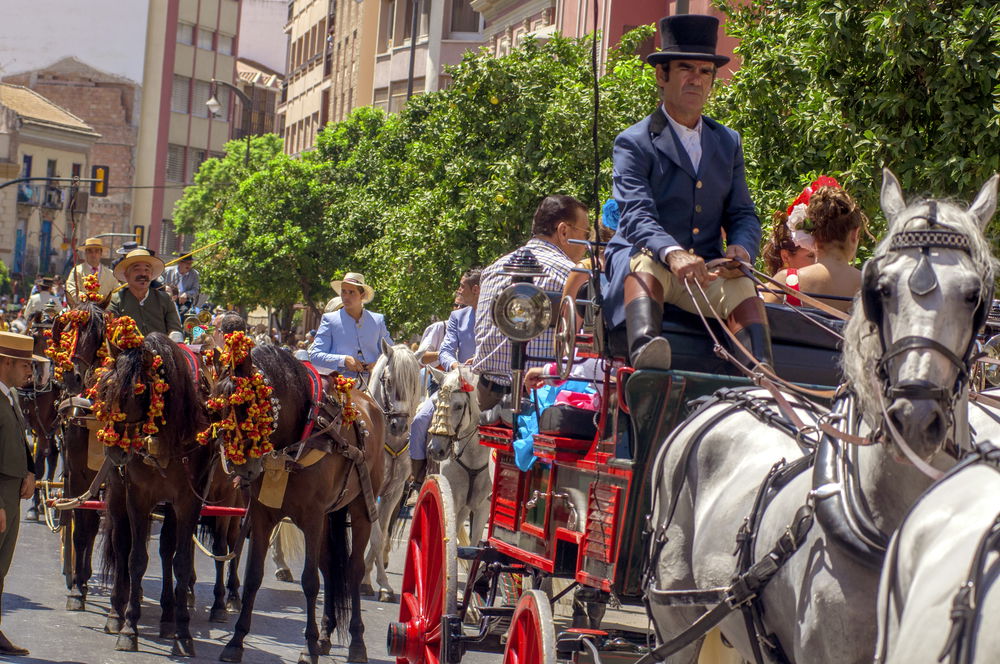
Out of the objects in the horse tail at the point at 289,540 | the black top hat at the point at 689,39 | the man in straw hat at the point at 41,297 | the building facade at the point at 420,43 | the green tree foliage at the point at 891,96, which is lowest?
the horse tail at the point at 289,540

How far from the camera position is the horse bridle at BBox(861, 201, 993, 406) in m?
3.59

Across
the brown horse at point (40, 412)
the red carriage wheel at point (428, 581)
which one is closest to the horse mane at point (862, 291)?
the red carriage wheel at point (428, 581)

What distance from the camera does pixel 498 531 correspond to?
728cm

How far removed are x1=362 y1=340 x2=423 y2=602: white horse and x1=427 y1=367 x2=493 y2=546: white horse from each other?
1.70 feet

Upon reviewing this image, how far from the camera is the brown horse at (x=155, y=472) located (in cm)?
924

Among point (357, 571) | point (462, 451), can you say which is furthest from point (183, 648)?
point (462, 451)

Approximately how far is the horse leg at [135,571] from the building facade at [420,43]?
40246 millimetres

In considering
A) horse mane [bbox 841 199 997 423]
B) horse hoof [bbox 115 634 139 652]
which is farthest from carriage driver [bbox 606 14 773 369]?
horse hoof [bbox 115 634 139 652]

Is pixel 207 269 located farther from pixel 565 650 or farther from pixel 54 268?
pixel 565 650

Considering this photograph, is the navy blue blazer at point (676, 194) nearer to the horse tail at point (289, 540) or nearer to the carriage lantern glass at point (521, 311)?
the carriage lantern glass at point (521, 311)

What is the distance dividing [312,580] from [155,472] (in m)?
1.35

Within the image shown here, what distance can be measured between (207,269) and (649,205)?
45930mm

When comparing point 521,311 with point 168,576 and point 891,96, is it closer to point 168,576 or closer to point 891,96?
point 168,576

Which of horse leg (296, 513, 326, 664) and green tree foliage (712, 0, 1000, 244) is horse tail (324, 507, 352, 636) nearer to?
horse leg (296, 513, 326, 664)
